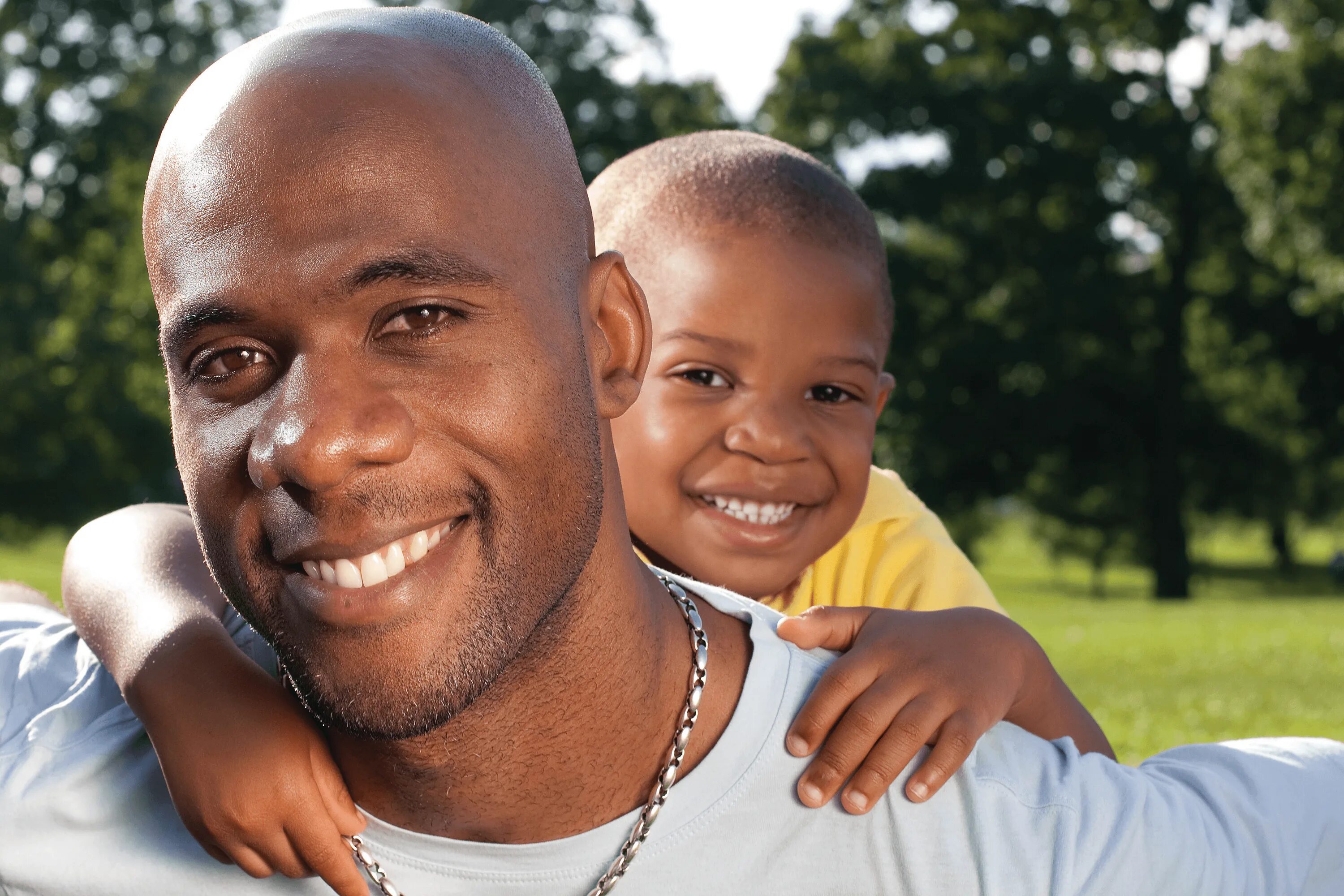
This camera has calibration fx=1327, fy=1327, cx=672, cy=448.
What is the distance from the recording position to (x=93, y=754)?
2.45 metres

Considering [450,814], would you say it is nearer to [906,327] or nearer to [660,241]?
[660,241]

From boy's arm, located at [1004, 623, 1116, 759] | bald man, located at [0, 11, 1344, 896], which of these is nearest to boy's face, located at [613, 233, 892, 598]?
boy's arm, located at [1004, 623, 1116, 759]

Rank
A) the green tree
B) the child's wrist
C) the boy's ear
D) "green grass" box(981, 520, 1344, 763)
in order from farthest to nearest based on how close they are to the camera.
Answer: the green tree
"green grass" box(981, 520, 1344, 763)
the boy's ear
the child's wrist

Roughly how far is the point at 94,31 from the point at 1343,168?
83.8ft

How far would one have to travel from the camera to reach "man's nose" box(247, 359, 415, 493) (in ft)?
6.07

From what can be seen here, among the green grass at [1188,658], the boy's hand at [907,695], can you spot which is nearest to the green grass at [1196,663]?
the green grass at [1188,658]

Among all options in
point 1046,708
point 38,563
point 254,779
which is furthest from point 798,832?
point 38,563

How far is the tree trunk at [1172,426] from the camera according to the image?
2677 centimetres

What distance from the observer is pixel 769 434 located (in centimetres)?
334

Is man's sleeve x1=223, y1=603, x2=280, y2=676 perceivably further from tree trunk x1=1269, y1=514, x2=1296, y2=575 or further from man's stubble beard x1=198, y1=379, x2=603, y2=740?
tree trunk x1=1269, y1=514, x2=1296, y2=575

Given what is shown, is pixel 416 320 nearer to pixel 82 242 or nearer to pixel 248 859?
pixel 248 859

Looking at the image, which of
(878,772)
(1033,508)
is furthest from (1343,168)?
(878,772)

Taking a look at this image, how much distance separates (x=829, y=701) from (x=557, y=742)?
19.3 inches

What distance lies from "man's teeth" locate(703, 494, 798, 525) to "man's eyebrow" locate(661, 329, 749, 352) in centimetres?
39
